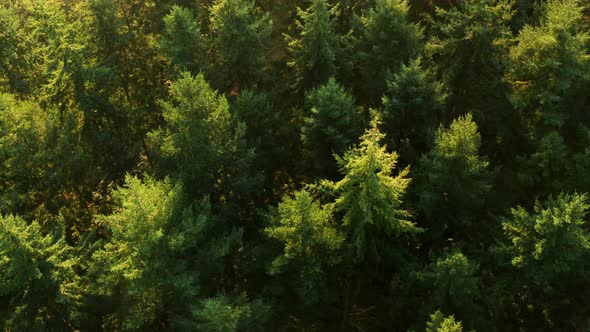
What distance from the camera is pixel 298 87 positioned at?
32.7 meters

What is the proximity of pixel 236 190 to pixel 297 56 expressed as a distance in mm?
10526

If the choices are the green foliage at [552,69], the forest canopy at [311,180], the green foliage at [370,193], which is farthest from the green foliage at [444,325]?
the green foliage at [552,69]

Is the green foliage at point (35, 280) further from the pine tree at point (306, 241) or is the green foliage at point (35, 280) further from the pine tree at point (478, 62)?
the pine tree at point (478, 62)

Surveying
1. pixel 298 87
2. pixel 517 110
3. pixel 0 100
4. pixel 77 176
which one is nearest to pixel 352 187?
pixel 298 87

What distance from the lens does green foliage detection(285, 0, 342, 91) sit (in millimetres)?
29219

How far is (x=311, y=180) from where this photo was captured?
103 feet

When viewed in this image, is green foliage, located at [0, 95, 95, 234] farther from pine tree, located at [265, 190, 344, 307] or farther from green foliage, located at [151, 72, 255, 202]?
pine tree, located at [265, 190, 344, 307]

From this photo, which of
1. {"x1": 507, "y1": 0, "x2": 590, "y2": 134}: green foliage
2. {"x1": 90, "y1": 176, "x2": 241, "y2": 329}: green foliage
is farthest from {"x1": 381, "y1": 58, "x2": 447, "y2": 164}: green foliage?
{"x1": 90, "y1": 176, "x2": 241, "y2": 329}: green foliage

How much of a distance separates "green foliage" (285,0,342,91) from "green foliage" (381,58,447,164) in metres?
4.04

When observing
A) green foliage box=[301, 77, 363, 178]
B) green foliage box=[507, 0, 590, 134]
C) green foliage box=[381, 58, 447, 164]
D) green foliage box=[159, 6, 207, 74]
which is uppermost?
green foliage box=[507, 0, 590, 134]

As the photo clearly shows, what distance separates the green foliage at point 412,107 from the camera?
2716cm

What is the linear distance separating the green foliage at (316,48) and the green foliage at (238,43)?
2498 millimetres

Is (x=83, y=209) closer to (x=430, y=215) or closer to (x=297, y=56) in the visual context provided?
(x=297, y=56)

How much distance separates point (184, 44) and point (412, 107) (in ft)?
49.1
